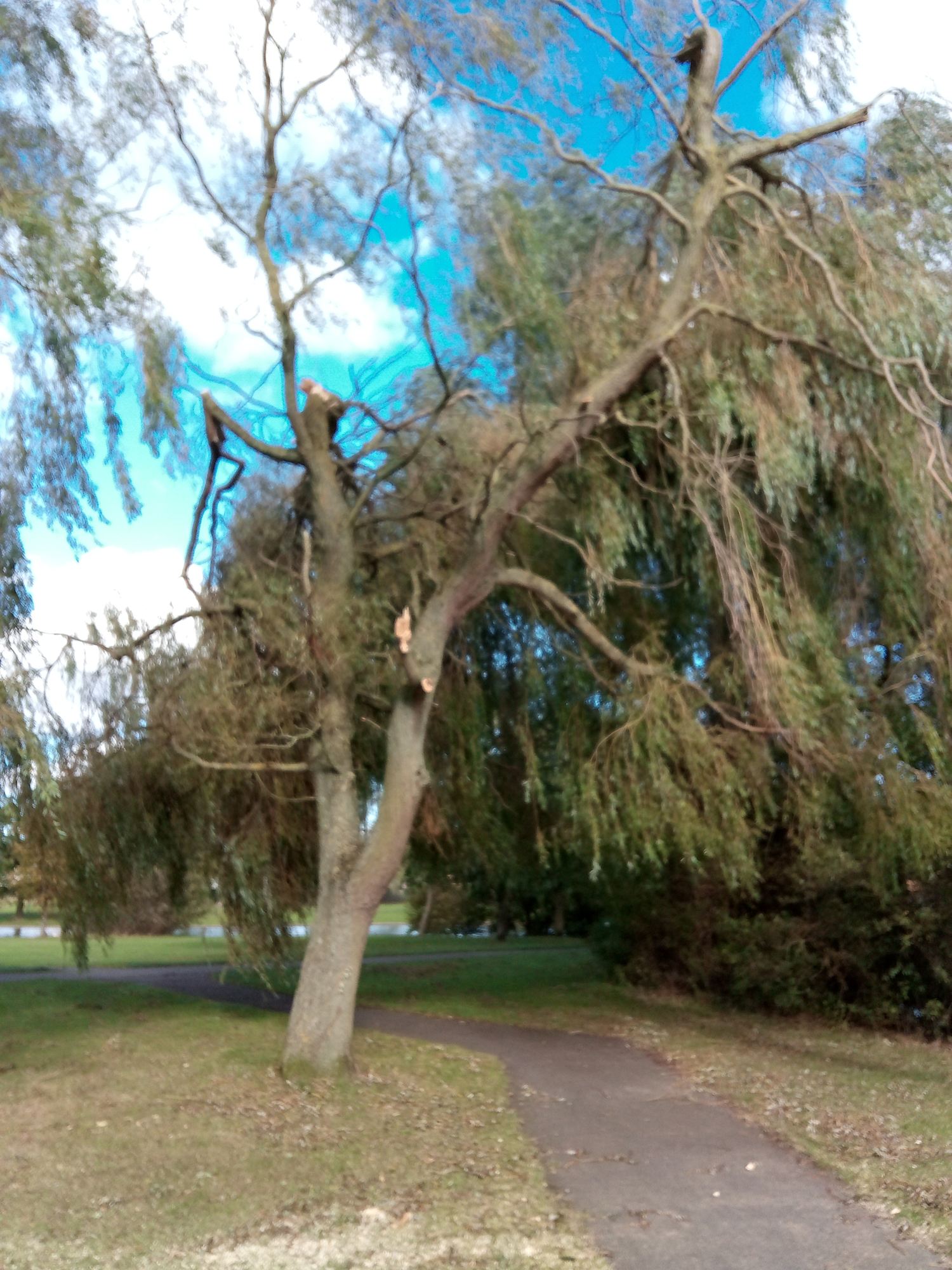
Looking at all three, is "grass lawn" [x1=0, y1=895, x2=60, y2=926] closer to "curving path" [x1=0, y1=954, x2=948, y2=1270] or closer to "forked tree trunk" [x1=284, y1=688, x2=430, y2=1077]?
"forked tree trunk" [x1=284, y1=688, x2=430, y2=1077]

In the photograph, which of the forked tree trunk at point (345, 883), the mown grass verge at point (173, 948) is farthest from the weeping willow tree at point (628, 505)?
the mown grass verge at point (173, 948)

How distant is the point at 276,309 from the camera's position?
12.1 meters

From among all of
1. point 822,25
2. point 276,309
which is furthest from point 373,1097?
point 822,25

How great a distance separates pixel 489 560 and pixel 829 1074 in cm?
615

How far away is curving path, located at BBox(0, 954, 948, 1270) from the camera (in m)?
6.14

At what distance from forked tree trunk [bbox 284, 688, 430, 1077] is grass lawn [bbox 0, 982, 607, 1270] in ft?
1.40

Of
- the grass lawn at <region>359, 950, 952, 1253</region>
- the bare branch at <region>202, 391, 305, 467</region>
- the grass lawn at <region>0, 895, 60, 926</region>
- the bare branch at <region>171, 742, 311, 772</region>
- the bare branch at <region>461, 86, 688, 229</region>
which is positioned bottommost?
the grass lawn at <region>359, 950, 952, 1253</region>

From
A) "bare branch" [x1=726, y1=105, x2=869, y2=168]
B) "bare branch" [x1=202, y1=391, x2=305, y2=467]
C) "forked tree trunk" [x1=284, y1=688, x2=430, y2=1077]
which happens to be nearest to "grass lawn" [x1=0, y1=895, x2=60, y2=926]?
"bare branch" [x1=202, y1=391, x2=305, y2=467]

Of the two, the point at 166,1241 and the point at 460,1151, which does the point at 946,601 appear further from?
the point at 166,1241

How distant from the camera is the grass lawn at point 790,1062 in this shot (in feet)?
25.6

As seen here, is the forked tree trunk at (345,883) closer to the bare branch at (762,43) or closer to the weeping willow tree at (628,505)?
the weeping willow tree at (628,505)

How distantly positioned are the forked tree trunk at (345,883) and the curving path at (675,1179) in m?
1.81

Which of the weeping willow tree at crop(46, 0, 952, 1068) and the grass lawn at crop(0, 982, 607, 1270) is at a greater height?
the weeping willow tree at crop(46, 0, 952, 1068)

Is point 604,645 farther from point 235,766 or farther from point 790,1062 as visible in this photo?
point 790,1062
